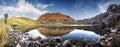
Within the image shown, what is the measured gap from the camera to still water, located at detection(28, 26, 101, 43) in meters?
5.86

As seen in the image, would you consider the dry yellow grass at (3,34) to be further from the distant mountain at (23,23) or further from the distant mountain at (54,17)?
the distant mountain at (54,17)

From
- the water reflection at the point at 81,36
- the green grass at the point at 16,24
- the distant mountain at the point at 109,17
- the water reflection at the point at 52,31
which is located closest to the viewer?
the distant mountain at the point at 109,17

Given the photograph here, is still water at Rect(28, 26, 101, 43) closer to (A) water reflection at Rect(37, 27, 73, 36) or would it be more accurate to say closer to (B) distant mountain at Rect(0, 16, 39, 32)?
(A) water reflection at Rect(37, 27, 73, 36)

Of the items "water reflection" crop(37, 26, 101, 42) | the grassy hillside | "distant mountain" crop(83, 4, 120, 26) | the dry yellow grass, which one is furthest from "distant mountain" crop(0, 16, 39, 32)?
"distant mountain" crop(83, 4, 120, 26)

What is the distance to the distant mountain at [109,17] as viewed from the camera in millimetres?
5724

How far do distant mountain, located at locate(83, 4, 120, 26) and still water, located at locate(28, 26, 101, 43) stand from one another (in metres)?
A: 0.18

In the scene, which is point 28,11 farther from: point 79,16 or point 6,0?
point 79,16

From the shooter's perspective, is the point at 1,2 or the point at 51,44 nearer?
the point at 51,44

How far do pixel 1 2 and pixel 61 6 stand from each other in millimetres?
1120

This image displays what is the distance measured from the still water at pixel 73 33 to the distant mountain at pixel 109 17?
182mm

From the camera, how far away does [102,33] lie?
5.82 metres

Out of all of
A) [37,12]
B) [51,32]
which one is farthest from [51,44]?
[37,12]

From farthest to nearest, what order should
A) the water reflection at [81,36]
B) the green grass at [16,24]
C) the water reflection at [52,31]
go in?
the green grass at [16,24]
the water reflection at [52,31]
the water reflection at [81,36]

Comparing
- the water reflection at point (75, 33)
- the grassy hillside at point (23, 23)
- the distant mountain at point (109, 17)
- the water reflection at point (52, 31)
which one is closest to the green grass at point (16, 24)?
the grassy hillside at point (23, 23)
